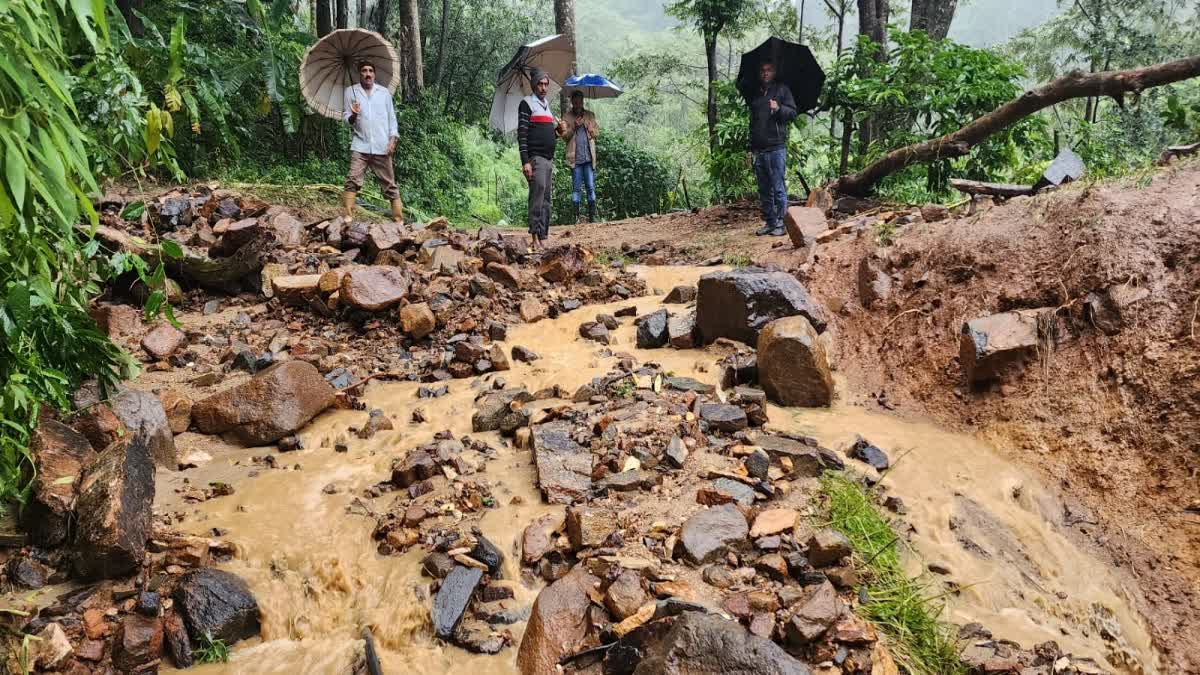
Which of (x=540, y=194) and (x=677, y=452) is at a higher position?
(x=540, y=194)

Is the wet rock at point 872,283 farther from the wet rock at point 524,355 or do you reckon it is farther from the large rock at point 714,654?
the large rock at point 714,654

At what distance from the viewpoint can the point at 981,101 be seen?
7.56 metres

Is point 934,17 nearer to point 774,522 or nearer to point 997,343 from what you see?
point 997,343

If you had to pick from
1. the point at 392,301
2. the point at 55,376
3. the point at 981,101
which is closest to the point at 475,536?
the point at 55,376

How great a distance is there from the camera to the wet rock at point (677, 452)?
3.34 meters

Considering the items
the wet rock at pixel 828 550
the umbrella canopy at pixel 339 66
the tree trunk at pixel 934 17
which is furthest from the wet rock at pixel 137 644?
A: the tree trunk at pixel 934 17

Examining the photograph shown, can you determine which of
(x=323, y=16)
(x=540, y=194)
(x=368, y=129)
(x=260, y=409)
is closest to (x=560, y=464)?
(x=260, y=409)

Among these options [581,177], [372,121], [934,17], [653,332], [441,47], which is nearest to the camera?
[653,332]

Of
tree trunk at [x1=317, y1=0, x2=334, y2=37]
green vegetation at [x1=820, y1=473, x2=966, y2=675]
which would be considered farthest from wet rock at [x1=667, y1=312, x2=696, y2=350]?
tree trunk at [x1=317, y1=0, x2=334, y2=37]

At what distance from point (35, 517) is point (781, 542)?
9.93ft

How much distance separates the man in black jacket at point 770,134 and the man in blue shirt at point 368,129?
3923 millimetres

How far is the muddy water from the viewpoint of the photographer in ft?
8.88

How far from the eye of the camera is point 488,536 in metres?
3.12

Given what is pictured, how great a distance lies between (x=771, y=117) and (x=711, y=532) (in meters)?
5.57
